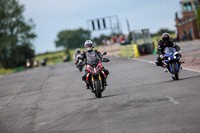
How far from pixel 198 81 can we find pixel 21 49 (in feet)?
234

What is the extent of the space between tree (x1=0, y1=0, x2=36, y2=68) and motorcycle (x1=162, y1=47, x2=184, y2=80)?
2589 inches

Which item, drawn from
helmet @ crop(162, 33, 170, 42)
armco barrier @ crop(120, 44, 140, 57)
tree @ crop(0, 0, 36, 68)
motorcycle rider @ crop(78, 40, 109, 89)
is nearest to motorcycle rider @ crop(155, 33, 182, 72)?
helmet @ crop(162, 33, 170, 42)

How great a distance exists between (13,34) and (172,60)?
6990 cm

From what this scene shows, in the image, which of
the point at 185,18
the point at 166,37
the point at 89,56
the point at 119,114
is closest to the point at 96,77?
the point at 89,56

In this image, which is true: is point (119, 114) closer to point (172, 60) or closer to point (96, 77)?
point (96, 77)

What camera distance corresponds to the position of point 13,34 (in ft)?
270

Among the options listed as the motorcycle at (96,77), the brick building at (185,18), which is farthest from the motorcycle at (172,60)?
the brick building at (185,18)

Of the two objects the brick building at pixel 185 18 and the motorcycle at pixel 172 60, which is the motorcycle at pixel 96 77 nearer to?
the motorcycle at pixel 172 60

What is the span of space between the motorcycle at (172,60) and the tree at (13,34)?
65.8 m

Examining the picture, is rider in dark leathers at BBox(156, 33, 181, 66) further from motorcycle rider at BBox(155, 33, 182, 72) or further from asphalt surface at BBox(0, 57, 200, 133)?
asphalt surface at BBox(0, 57, 200, 133)

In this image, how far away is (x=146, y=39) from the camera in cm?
4153

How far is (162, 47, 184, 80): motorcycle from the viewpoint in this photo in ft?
49.2

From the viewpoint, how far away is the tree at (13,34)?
80.3 meters

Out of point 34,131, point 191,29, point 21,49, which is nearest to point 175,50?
point 34,131
